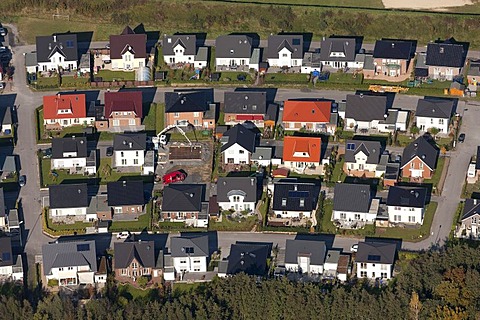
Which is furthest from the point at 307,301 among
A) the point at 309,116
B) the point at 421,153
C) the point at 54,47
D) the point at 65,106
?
the point at 54,47

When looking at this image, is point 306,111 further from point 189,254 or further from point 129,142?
point 189,254

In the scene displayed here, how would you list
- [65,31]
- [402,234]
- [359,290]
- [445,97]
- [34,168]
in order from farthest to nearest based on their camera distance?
[65,31] < [445,97] < [34,168] < [402,234] < [359,290]

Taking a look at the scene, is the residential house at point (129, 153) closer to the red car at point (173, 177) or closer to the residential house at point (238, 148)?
the red car at point (173, 177)

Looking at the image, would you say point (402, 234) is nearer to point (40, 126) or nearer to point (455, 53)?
point (455, 53)

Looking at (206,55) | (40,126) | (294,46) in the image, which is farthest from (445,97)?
(40,126)

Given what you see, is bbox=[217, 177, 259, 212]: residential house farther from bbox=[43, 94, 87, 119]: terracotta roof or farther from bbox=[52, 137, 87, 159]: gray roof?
bbox=[43, 94, 87, 119]: terracotta roof

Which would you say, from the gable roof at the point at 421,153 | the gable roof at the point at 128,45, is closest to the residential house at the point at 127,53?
the gable roof at the point at 128,45
